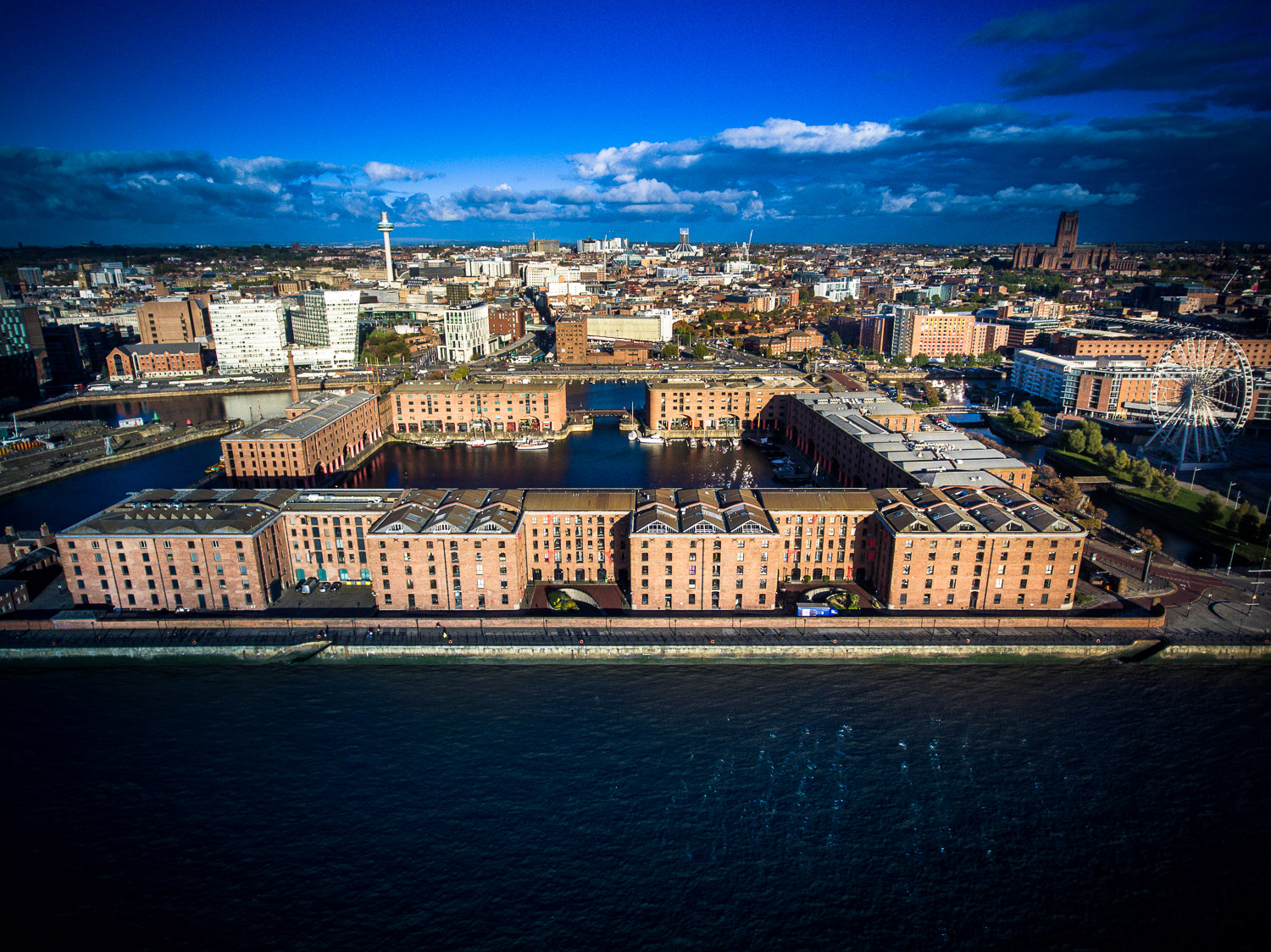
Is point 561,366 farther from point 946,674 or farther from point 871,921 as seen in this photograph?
point 871,921

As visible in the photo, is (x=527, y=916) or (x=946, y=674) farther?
(x=946, y=674)

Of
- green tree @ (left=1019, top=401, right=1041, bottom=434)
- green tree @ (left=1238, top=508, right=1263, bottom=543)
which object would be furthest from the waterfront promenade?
green tree @ (left=1019, top=401, right=1041, bottom=434)

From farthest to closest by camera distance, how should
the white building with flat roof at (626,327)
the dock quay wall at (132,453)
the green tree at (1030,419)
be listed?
1. the white building with flat roof at (626,327)
2. the green tree at (1030,419)
3. the dock quay wall at (132,453)

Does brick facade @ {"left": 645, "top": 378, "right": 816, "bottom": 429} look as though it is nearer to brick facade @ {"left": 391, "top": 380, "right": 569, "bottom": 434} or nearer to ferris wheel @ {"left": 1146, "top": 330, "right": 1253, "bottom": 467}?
brick facade @ {"left": 391, "top": 380, "right": 569, "bottom": 434}

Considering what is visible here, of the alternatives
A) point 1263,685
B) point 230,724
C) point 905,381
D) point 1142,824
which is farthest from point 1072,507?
point 905,381

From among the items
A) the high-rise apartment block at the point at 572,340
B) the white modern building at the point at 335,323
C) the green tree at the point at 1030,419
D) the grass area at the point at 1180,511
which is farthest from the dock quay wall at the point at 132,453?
the green tree at the point at 1030,419

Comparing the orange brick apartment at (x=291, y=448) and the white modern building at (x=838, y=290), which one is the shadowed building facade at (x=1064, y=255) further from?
the orange brick apartment at (x=291, y=448)
